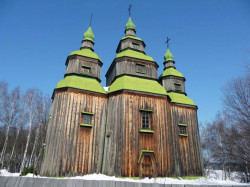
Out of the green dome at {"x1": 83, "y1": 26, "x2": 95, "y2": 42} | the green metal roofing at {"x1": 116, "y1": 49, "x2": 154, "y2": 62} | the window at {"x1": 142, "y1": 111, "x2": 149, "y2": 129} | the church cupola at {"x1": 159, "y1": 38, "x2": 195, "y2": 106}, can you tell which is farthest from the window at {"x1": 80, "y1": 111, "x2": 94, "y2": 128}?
the green dome at {"x1": 83, "y1": 26, "x2": 95, "y2": 42}

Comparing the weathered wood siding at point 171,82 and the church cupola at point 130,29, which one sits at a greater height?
the church cupola at point 130,29

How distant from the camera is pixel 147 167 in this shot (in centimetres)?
1300

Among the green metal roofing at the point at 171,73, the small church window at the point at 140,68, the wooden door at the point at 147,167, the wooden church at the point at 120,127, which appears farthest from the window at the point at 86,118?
the green metal roofing at the point at 171,73

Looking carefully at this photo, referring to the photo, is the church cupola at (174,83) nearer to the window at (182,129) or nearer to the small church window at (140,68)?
the window at (182,129)

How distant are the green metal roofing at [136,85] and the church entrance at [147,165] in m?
5.45

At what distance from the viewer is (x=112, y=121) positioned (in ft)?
46.4

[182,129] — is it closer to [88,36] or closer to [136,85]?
[136,85]

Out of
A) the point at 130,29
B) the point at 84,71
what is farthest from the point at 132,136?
the point at 130,29

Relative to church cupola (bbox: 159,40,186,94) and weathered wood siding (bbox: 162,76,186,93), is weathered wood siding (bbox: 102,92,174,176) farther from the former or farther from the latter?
church cupola (bbox: 159,40,186,94)

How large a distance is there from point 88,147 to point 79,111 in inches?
118

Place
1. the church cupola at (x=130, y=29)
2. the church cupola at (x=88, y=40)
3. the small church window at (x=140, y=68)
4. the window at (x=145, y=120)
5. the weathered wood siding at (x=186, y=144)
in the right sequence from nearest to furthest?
1. the window at (x=145, y=120)
2. the weathered wood siding at (x=186, y=144)
3. the small church window at (x=140, y=68)
4. the church cupola at (x=88, y=40)
5. the church cupola at (x=130, y=29)

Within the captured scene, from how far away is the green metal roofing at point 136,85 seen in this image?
49.0 ft

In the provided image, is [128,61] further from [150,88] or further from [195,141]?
[195,141]

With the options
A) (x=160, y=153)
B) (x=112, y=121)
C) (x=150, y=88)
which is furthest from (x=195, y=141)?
(x=112, y=121)
